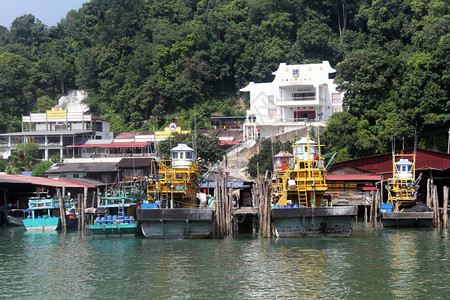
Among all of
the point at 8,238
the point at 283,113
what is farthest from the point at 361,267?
the point at 283,113

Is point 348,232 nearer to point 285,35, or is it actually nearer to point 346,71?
point 346,71

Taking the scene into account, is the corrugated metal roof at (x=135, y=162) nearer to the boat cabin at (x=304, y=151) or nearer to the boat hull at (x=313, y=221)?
the boat cabin at (x=304, y=151)

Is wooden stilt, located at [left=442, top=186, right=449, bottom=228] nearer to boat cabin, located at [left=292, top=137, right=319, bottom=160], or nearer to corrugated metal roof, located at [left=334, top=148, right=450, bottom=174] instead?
corrugated metal roof, located at [left=334, top=148, right=450, bottom=174]

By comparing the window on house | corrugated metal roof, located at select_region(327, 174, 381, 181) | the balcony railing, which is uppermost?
the balcony railing

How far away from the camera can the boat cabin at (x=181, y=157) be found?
50.7 meters

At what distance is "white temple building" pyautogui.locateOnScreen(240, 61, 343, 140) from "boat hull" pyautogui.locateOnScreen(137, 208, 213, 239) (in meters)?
42.0

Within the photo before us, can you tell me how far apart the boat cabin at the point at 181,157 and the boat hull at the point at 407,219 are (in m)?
14.9

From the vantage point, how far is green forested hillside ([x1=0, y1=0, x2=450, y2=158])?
97.6 meters

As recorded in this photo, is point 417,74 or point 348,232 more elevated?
point 417,74

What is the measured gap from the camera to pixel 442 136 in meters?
68.2

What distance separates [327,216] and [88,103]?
70407 mm

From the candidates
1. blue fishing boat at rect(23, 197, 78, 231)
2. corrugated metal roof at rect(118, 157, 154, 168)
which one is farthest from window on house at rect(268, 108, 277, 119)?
blue fishing boat at rect(23, 197, 78, 231)

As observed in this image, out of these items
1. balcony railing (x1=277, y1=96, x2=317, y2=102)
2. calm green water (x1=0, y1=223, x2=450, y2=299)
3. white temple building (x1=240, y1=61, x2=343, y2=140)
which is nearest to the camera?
calm green water (x1=0, y1=223, x2=450, y2=299)

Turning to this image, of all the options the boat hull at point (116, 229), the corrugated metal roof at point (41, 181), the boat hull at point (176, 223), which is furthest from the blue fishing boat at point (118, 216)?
the corrugated metal roof at point (41, 181)
